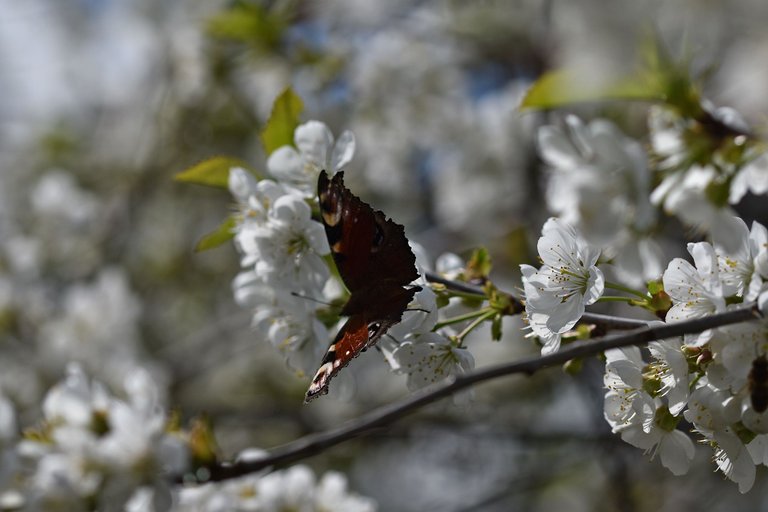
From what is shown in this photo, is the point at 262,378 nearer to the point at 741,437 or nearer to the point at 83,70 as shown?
the point at 83,70

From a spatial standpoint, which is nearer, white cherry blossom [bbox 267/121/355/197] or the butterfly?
the butterfly

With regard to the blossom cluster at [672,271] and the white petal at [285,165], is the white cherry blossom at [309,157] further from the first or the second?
the blossom cluster at [672,271]

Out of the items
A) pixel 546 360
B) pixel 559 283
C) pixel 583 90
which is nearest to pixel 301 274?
pixel 559 283

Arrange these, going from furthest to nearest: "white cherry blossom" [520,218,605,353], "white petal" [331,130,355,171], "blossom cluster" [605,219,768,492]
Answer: "white petal" [331,130,355,171] → "white cherry blossom" [520,218,605,353] → "blossom cluster" [605,219,768,492]

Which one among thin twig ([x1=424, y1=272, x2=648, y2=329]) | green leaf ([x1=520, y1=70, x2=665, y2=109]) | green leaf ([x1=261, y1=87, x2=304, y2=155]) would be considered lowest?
thin twig ([x1=424, y1=272, x2=648, y2=329])

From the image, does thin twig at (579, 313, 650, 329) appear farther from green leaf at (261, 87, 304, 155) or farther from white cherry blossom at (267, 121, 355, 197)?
green leaf at (261, 87, 304, 155)

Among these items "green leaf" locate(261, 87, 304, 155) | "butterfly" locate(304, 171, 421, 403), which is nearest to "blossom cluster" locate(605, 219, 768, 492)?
"butterfly" locate(304, 171, 421, 403)
